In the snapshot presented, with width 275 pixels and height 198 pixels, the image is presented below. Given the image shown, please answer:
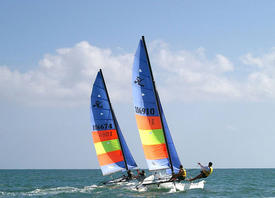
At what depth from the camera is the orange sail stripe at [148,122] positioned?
2430 centimetres

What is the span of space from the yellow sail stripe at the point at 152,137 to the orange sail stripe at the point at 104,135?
24.1ft

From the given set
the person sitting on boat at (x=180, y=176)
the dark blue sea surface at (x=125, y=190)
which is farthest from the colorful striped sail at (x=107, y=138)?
the person sitting on boat at (x=180, y=176)

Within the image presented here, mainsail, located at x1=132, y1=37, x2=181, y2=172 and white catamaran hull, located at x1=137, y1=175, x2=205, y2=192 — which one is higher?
mainsail, located at x1=132, y1=37, x2=181, y2=172

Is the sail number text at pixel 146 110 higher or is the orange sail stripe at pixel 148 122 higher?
the sail number text at pixel 146 110

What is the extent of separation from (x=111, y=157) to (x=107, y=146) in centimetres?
97

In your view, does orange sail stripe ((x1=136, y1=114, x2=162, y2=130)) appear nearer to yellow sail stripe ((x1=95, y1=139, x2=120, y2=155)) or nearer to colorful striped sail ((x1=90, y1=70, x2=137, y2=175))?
colorful striped sail ((x1=90, y1=70, x2=137, y2=175))

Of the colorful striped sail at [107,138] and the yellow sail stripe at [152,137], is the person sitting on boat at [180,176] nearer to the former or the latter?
the yellow sail stripe at [152,137]

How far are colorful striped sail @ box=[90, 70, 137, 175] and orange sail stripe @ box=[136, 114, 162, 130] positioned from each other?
705cm

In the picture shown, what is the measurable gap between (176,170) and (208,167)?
6.64 feet

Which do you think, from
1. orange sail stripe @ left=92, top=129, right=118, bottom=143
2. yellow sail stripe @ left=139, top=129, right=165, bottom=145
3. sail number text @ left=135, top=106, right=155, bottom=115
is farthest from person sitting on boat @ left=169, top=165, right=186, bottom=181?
orange sail stripe @ left=92, top=129, right=118, bottom=143

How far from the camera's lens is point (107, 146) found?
3164cm

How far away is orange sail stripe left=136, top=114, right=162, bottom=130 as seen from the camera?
957 inches

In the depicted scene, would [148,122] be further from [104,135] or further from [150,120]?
[104,135]

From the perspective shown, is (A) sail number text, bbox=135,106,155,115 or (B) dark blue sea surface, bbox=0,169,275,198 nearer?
(A) sail number text, bbox=135,106,155,115
